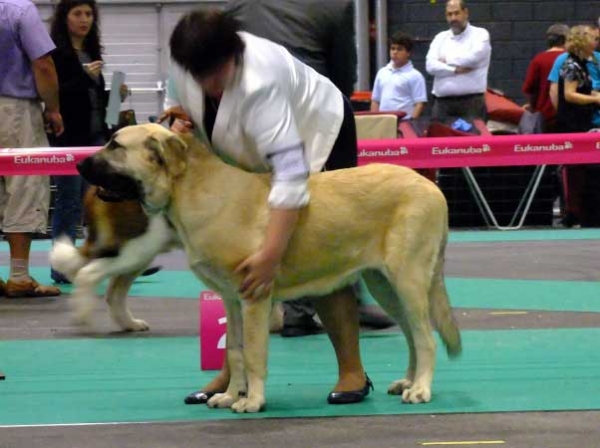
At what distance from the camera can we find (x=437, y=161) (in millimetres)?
10484

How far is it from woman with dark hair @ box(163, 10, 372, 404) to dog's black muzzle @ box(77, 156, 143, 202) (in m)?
0.33

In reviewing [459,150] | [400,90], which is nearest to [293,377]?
[459,150]

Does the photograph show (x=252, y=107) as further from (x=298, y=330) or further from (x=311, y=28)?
(x=298, y=330)

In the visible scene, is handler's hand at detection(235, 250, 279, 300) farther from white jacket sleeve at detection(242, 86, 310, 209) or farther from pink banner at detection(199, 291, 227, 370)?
pink banner at detection(199, 291, 227, 370)

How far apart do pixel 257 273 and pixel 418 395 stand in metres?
0.78

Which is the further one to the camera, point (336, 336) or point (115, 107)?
point (115, 107)

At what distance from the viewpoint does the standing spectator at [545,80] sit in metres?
13.2

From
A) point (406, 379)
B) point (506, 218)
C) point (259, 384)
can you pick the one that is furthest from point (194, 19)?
point (506, 218)

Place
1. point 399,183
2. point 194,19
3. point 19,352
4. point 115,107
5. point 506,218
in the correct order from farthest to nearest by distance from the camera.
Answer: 1. point 506,218
2. point 115,107
3. point 19,352
4. point 399,183
5. point 194,19

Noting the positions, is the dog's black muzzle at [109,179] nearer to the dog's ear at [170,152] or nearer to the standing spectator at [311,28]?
the dog's ear at [170,152]

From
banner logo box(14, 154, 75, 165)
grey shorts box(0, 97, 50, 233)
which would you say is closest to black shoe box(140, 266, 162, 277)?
grey shorts box(0, 97, 50, 233)

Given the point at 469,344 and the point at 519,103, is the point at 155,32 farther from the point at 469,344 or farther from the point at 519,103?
the point at 469,344

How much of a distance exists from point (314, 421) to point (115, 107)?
4.88m

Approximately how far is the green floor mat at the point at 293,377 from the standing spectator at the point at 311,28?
123cm
